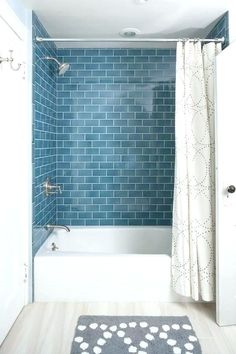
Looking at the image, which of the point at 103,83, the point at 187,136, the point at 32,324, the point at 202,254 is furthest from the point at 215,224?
the point at 103,83

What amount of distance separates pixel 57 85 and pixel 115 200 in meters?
1.43

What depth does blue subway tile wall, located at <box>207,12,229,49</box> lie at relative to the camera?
2521 millimetres

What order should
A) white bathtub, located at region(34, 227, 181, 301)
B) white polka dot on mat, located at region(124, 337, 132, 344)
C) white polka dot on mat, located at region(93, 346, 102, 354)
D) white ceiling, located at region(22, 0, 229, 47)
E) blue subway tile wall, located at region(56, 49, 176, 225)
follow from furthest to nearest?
blue subway tile wall, located at region(56, 49, 176, 225)
white bathtub, located at region(34, 227, 181, 301)
white ceiling, located at region(22, 0, 229, 47)
white polka dot on mat, located at region(124, 337, 132, 344)
white polka dot on mat, located at region(93, 346, 102, 354)

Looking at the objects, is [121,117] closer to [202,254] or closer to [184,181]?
[184,181]

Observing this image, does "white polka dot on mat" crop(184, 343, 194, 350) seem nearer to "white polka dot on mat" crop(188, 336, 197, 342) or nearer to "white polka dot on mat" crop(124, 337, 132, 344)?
"white polka dot on mat" crop(188, 336, 197, 342)

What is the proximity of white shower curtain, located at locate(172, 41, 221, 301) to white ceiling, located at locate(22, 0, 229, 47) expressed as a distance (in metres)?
0.33

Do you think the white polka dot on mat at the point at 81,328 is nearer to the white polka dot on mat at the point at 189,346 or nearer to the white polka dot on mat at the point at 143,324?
the white polka dot on mat at the point at 143,324

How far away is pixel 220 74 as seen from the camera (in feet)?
7.33

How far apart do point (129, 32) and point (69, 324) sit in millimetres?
2590

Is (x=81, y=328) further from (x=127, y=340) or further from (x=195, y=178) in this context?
(x=195, y=178)

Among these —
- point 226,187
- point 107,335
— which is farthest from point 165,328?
point 226,187

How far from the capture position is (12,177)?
227 centimetres

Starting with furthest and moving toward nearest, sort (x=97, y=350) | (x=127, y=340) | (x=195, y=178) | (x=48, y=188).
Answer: (x=48, y=188)
(x=195, y=178)
(x=127, y=340)
(x=97, y=350)

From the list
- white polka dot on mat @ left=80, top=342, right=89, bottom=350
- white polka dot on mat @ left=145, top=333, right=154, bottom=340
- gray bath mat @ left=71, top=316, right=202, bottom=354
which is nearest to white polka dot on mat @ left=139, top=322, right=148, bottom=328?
gray bath mat @ left=71, top=316, right=202, bottom=354
